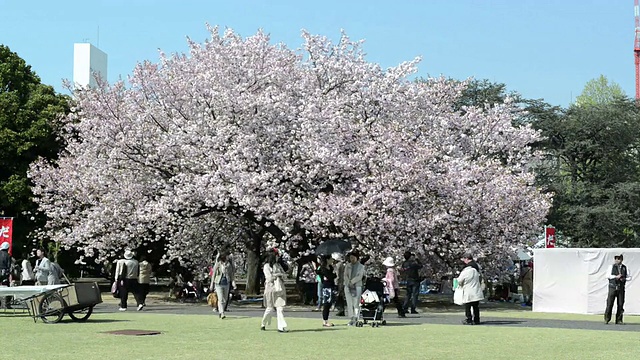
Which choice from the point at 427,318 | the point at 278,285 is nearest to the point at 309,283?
the point at 427,318

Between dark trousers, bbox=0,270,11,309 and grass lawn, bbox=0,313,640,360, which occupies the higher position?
dark trousers, bbox=0,270,11,309

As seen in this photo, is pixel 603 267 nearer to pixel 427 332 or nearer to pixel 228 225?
pixel 427 332

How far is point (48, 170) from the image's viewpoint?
35.5m

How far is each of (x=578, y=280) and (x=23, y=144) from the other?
23.9 meters

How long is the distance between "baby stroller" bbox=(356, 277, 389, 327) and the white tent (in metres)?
8.46

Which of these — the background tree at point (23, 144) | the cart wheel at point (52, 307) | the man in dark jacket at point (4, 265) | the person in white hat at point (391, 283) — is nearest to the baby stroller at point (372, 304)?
the person in white hat at point (391, 283)

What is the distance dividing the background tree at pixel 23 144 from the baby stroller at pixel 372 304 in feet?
70.9

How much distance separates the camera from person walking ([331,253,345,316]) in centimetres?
2291

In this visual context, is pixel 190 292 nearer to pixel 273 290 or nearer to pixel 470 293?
pixel 470 293

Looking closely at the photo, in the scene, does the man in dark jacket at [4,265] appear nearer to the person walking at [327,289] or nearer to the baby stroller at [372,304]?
the person walking at [327,289]

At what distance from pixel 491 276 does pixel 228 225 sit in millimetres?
10290

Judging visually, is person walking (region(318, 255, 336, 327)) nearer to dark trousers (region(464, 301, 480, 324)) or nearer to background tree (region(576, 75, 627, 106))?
dark trousers (region(464, 301, 480, 324))

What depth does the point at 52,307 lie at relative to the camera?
20.5 metres

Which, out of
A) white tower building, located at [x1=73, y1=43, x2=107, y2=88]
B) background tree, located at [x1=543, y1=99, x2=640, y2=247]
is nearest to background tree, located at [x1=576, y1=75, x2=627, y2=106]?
background tree, located at [x1=543, y1=99, x2=640, y2=247]
